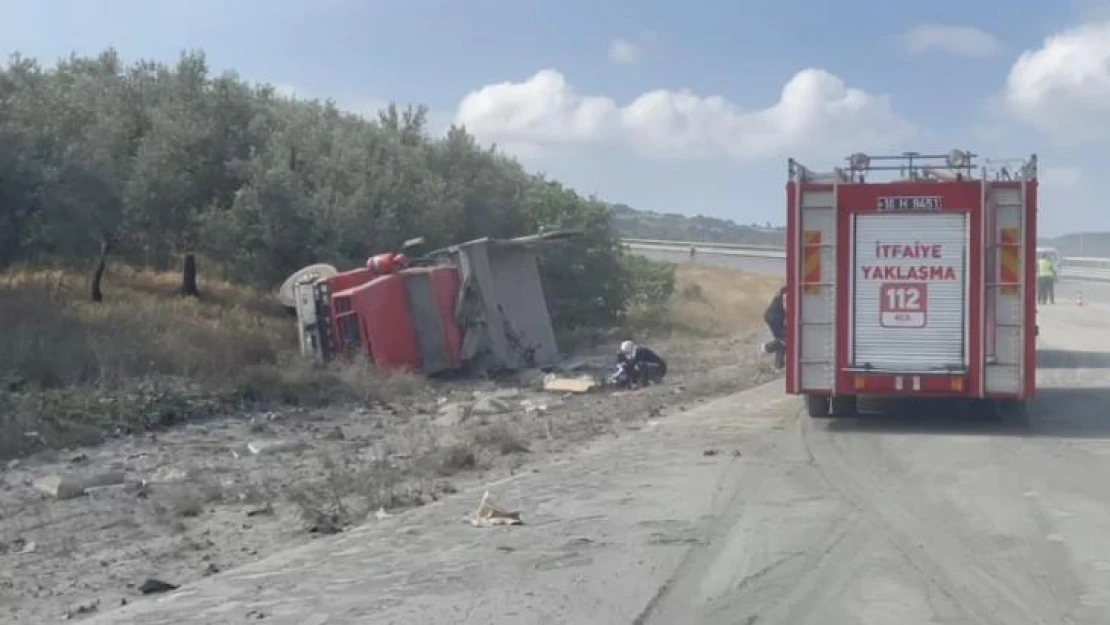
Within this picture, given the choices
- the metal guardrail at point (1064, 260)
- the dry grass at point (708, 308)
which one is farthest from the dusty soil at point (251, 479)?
the metal guardrail at point (1064, 260)

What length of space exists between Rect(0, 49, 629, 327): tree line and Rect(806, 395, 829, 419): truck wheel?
13.8m

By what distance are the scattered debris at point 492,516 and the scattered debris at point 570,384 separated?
12765mm

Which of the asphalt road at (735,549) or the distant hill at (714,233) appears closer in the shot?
the asphalt road at (735,549)

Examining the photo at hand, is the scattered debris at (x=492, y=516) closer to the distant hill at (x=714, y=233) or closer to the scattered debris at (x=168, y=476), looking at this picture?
the scattered debris at (x=168, y=476)

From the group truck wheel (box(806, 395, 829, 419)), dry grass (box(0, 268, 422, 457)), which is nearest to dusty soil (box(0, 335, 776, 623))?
dry grass (box(0, 268, 422, 457))

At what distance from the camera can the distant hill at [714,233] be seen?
4589 inches

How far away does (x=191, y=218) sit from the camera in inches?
1296

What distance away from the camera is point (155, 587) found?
1026 centimetres

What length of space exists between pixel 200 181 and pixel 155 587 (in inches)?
948

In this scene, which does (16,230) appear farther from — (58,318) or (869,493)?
(869,493)

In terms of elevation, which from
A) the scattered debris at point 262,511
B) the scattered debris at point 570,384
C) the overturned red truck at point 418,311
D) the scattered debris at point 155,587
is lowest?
the scattered debris at point 570,384

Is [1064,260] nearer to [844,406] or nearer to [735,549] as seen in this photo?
[844,406]

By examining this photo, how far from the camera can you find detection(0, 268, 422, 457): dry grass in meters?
19.8

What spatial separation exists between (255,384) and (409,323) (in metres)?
4.13
